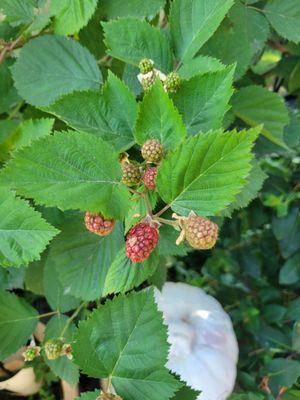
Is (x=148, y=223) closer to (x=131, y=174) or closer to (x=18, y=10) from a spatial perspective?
(x=131, y=174)

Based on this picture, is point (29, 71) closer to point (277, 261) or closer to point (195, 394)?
point (195, 394)

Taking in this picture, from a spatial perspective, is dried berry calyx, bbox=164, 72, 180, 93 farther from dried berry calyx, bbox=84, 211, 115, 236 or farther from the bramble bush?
dried berry calyx, bbox=84, 211, 115, 236

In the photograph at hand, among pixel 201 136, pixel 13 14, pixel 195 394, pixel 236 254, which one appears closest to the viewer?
pixel 201 136

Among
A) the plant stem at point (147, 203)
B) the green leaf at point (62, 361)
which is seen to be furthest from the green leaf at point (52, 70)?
the green leaf at point (62, 361)

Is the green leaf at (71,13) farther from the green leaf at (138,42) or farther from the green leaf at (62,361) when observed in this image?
the green leaf at (62,361)

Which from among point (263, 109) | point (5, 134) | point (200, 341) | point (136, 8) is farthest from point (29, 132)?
point (200, 341)

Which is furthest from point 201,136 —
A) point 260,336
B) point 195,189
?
point 260,336

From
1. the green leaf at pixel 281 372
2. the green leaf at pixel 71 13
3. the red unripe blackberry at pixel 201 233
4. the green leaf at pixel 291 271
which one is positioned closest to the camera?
the red unripe blackberry at pixel 201 233
